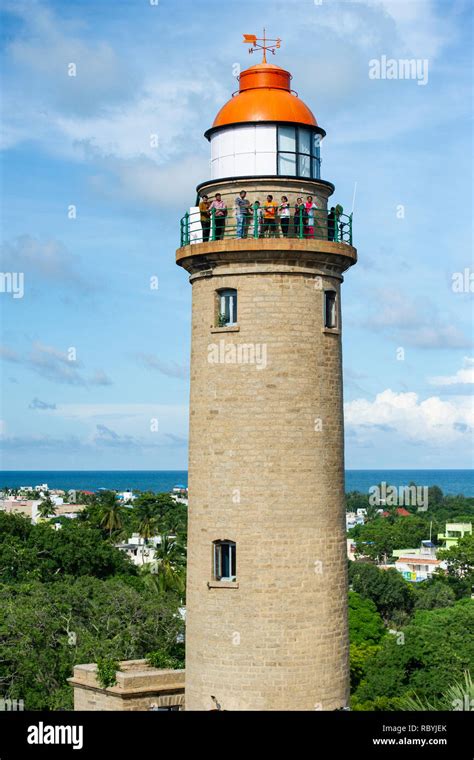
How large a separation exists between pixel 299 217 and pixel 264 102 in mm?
2913

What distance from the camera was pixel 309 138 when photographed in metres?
24.4

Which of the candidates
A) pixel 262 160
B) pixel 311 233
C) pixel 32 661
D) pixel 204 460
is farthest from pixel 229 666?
pixel 32 661

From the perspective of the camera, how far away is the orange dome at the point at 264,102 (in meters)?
23.9

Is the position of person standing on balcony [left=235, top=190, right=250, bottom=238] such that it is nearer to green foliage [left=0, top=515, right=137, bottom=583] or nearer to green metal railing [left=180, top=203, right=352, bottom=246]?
green metal railing [left=180, top=203, right=352, bottom=246]

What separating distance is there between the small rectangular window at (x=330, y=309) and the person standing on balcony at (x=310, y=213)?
1.49 metres

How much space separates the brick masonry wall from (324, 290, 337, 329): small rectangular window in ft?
1.43

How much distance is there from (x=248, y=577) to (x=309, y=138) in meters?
10.6

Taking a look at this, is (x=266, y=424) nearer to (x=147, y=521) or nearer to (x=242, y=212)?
(x=242, y=212)

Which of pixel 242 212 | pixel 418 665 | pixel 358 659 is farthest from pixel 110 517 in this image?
pixel 242 212

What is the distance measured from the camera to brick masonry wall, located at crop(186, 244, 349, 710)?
74.8 ft
